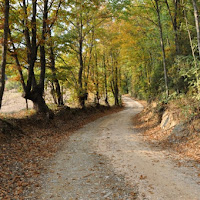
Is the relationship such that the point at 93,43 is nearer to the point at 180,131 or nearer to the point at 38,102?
the point at 38,102

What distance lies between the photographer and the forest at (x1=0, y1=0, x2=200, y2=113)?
11.1 metres

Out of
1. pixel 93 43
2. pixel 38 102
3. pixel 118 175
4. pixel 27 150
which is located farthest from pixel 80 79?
pixel 118 175

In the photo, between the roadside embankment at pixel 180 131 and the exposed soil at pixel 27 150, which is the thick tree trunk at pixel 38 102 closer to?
the exposed soil at pixel 27 150

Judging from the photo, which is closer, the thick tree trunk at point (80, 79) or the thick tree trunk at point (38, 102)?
the thick tree trunk at point (38, 102)

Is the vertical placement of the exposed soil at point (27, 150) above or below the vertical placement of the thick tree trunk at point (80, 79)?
below

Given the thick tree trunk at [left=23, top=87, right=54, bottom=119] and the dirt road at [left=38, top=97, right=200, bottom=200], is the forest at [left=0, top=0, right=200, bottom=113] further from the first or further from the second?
the dirt road at [left=38, top=97, right=200, bottom=200]

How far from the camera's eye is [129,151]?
7.95 meters

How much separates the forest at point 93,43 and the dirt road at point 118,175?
4618 millimetres

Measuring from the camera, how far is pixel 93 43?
73.2 ft

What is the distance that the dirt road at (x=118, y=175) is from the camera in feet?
14.9

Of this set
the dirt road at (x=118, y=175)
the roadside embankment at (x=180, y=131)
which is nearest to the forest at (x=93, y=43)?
the roadside embankment at (x=180, y=131)

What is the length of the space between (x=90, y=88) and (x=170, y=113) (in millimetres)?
14606

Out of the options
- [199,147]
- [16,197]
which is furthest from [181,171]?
[16,197]

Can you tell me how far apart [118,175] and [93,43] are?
19106 mm
